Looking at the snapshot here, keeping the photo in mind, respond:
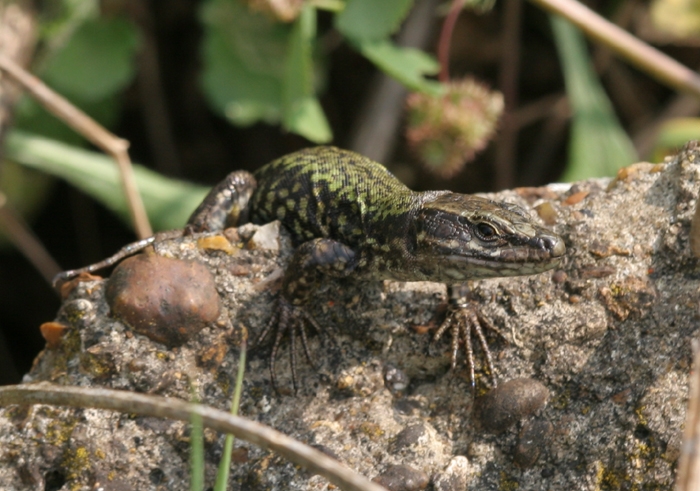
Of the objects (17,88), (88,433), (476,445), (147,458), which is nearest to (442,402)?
(476,445)

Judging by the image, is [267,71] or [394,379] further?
[267,71]

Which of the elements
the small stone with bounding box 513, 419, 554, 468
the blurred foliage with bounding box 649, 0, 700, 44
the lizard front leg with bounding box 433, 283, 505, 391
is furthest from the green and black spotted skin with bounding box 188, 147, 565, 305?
the blurred foliage with bounding box 649, 0, 700, 44

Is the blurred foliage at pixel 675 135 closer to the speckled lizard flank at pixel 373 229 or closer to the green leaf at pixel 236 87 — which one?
the speckled lizard flank at pixel 373 229

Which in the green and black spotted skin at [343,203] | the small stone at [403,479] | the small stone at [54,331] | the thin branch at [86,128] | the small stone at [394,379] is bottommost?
the small stone at [403,479]

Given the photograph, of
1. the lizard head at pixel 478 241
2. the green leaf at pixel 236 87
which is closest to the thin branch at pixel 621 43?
the lizard head at pixel 478 241

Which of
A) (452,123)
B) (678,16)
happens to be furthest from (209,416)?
(678,16)

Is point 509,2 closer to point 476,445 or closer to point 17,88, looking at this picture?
point 17,88

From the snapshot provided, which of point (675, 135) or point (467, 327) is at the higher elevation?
point (675, 135)

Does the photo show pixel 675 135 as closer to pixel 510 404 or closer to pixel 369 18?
pixel 369 18
